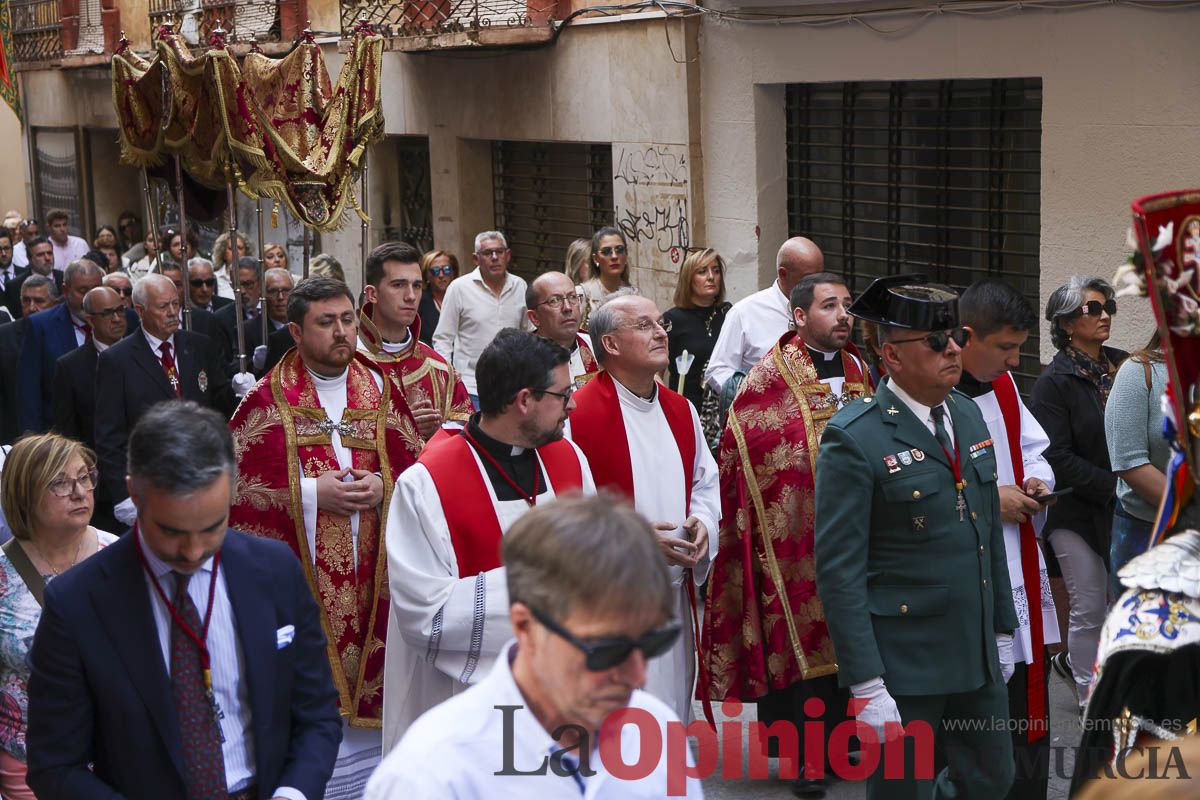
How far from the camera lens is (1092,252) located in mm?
8719

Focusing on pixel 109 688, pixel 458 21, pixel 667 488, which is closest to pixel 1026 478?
pixel 667 488

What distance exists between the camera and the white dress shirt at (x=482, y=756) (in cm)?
248

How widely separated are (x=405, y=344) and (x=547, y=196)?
8.81 m

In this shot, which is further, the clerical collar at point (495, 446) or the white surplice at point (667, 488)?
the white surplice at point (667, 488)

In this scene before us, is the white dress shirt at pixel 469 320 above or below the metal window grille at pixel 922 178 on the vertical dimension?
below

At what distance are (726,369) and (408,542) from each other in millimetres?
3398

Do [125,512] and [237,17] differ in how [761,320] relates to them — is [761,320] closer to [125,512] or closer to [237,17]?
[125,512]

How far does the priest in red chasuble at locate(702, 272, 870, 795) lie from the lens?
6250mm

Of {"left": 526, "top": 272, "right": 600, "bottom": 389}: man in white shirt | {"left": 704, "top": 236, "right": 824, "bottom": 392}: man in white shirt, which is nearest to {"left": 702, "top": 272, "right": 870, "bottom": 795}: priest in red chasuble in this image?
{"left": 704, "top": 236, "right": 824, "bottom": 392}: man in white shirt

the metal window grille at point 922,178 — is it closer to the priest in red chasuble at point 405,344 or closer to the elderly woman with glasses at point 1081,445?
the elderly woman with glasses at point 1081,445

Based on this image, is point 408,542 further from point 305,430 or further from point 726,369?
point 726,369

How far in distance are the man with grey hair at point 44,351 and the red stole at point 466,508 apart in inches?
166

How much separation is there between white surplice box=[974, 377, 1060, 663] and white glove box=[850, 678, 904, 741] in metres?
1.06

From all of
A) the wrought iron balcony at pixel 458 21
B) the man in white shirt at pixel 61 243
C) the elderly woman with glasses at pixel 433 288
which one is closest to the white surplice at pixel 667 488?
the elderly woman with glasses at pixel 433 288
